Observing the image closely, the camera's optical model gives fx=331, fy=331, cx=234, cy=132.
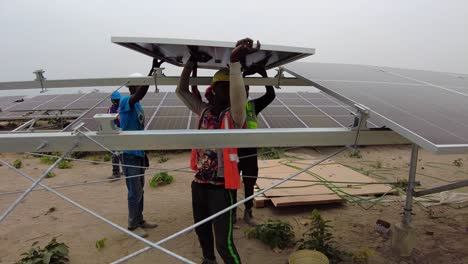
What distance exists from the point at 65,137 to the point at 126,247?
2.74 meters

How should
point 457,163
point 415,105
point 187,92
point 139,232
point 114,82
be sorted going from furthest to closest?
point 457,163 → point 139,232 → point 114,82 → point 187,92 → point 415,105

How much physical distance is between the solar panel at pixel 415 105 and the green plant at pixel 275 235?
6.15 feet

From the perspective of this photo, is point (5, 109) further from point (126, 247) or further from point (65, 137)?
point (65, 137)

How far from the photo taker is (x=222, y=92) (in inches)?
100

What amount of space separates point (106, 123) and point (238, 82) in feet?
2.88

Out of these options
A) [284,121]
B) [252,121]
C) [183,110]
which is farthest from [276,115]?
[252,121]

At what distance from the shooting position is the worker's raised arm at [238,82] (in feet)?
6.45

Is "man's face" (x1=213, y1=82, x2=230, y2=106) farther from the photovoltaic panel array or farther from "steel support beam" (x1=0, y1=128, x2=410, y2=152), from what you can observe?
the photovoltaic panel array

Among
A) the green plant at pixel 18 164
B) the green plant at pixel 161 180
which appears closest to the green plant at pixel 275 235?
the green plant at pixel 161 180

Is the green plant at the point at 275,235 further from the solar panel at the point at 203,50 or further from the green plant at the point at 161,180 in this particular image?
the green plant at the point at 161,180

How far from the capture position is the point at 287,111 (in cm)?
830

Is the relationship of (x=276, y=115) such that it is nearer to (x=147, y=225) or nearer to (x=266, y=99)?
(x=266, y=99)

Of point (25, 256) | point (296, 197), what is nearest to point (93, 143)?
point (25, 256)

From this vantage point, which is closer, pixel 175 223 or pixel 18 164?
pixel 175 223
